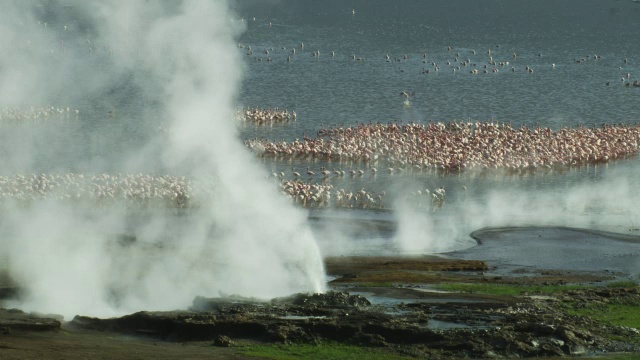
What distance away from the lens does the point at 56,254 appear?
42500 mm

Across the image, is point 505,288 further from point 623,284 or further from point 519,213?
point 519,213

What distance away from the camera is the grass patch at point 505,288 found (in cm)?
4166

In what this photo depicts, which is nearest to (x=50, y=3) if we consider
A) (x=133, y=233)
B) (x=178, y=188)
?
(x=178, y=188)

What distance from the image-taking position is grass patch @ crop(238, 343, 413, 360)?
31078 millimetres

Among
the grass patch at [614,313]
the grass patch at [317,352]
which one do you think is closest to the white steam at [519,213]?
the grass patch at [614,313]

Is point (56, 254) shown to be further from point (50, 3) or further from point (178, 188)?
point (50, 3)

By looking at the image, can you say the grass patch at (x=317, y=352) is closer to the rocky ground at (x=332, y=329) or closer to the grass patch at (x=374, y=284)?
the rocky ground at (x=332, y=329)

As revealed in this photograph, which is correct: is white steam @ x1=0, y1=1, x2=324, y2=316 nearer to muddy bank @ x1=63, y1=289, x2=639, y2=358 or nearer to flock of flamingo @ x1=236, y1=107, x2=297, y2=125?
muddy bank @ x1=63, y1=289, x2=639, y2=358

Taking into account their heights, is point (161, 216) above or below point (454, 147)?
below

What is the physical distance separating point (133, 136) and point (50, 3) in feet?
140

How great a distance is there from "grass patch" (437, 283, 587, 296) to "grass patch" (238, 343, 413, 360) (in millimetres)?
10546

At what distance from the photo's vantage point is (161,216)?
60.9m

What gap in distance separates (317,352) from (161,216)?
30577mm

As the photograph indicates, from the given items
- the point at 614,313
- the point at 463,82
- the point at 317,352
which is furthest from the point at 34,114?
the point at 317,352
